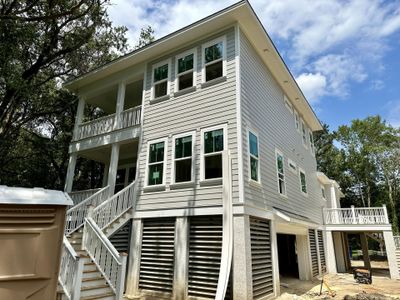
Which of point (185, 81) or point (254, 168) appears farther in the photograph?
point (185, 81)

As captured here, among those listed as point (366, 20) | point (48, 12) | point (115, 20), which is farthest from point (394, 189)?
point (48, 12)

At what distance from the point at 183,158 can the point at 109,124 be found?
4.57 m

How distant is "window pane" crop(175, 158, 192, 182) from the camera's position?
951 cm

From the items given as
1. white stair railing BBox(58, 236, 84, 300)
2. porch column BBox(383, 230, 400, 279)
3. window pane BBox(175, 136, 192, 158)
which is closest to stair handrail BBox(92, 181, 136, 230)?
white stair railing BBox(58, 236, 84, 300)

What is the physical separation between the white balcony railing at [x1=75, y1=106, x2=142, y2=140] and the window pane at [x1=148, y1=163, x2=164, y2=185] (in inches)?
91.2

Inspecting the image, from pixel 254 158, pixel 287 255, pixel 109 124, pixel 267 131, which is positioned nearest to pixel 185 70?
pixel 267 131

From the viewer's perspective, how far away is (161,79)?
11.4m

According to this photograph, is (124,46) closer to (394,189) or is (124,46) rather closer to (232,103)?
(232,103)

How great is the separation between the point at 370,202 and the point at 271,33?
112 feet

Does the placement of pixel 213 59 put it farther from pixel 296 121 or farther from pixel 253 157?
pixel 296 121

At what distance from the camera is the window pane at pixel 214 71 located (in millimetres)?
10078

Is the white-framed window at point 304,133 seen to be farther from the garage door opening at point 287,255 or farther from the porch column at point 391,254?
the porch column at point 391,254

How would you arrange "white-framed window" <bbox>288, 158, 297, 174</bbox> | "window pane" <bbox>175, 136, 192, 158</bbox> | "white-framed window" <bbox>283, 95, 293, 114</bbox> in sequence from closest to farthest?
1. "window pane" <bbox>175, 136, 192, 158</bbox>
2. "white-framed window" <bbox>288, 158, 297, 174</bbox>
3. "white-framed window" <bbox>283, 95, 293, 114</bbox>

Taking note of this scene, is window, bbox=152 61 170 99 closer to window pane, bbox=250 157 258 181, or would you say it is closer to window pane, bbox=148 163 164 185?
window pane, bbox=148 163 164 185
